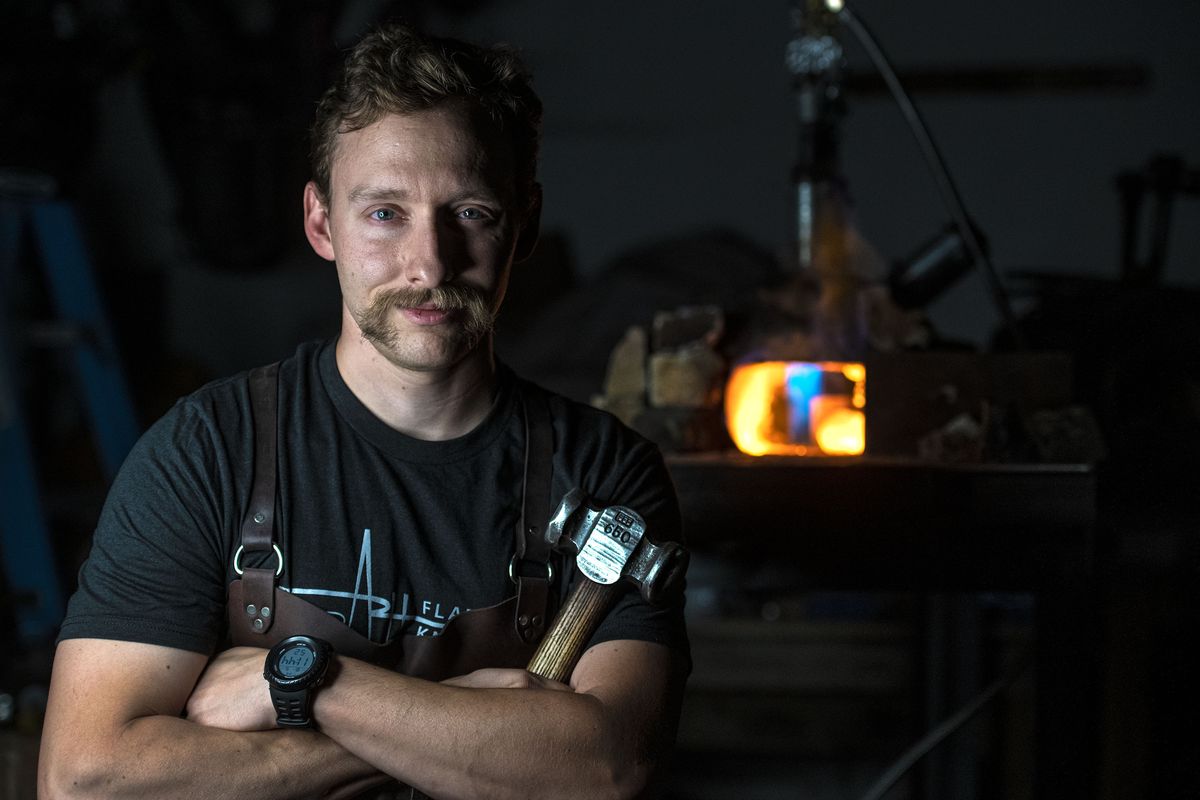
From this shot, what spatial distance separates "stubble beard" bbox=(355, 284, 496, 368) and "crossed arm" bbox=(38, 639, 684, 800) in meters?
0.43

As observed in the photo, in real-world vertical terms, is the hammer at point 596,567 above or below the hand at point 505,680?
above

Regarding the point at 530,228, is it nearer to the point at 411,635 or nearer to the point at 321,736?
the point at 411,635

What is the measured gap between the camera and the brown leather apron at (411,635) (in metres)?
1.79

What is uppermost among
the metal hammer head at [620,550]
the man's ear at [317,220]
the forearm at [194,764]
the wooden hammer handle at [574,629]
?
the man's ear at [317,220]

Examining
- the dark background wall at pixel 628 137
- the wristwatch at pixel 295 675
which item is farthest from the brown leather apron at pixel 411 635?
the dark background wall at pixel 628 137

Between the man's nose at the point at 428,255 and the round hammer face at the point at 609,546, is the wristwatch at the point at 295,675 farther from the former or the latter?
the man's nose at the point at 428,255

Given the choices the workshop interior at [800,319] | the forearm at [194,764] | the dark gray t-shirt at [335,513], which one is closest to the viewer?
the forearm at [194,764]

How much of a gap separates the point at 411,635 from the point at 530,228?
67 cm

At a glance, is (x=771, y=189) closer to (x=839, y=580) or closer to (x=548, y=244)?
(x=548, y=244)

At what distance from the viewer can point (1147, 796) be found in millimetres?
3162

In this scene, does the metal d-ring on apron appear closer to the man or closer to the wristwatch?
the man

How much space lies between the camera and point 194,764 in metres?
1.64

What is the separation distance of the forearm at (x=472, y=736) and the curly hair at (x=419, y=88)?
0.76 metres

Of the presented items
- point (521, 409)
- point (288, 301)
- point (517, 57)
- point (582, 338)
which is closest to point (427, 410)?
point (521, 409)
